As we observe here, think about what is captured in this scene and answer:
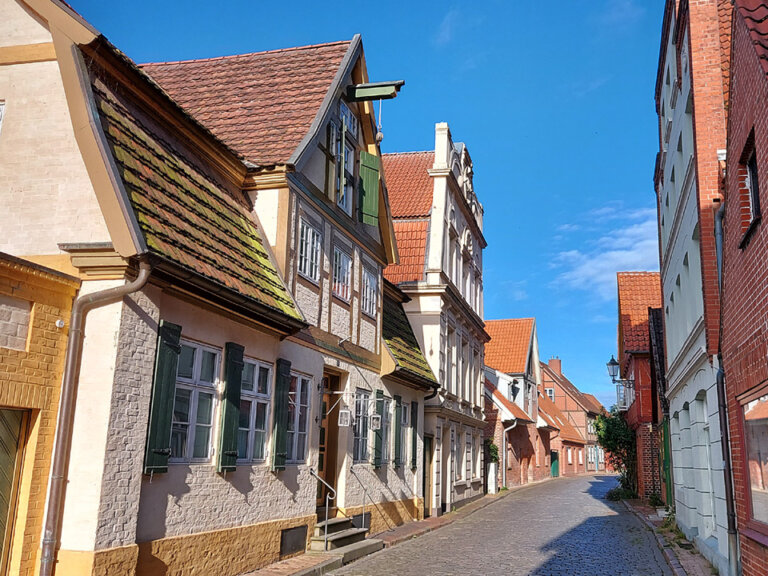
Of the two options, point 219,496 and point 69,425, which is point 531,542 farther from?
point 69,425

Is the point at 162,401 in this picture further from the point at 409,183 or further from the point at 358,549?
the point at 409,183

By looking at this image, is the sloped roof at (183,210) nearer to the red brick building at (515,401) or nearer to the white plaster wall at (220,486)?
the white plaster wall at (220,486)

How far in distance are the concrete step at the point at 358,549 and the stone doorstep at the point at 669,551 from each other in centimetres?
500

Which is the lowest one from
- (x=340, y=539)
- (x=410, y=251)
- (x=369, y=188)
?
(x=340, y=539)

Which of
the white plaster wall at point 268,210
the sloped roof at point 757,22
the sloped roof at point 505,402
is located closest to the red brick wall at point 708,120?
the sloped roof at point 757,22

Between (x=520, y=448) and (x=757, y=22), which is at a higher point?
(x=757, y=22)

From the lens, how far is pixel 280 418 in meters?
10.8

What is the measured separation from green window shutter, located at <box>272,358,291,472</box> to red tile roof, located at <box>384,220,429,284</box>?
10.2 meters

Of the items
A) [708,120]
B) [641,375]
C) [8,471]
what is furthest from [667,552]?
[641,375]

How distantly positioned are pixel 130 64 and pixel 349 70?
6368 mm

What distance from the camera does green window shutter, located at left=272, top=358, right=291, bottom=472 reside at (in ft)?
35.1

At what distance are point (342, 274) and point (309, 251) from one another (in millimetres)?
1657

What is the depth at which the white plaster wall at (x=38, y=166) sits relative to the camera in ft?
25.0

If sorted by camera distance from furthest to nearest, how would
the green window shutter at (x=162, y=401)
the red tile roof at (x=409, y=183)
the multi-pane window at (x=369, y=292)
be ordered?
the red tile roof at (x=409, y=183) → the multi-pane window at (x=369, y=292) → the green window shutter at (x=162, y=401)
